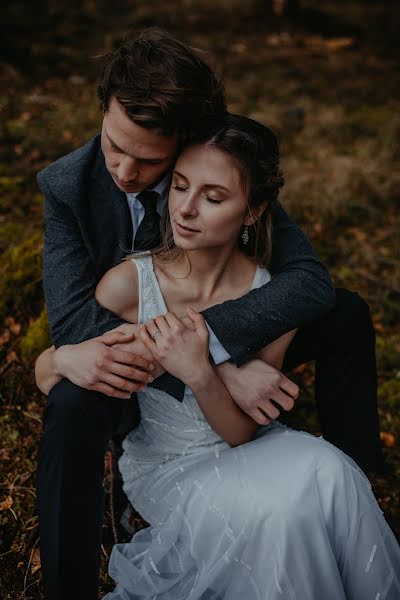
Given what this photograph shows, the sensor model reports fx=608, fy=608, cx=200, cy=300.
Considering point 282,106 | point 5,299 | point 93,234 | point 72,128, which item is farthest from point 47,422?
point 282,106

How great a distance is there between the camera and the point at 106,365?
86.9 inches

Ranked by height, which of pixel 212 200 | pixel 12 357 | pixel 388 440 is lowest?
pixel 388 440

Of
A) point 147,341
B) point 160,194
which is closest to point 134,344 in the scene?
point 147,341

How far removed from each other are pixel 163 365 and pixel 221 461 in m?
0.44

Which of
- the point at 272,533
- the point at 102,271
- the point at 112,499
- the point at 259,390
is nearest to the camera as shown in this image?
the point at 272,533

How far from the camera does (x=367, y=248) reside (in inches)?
207

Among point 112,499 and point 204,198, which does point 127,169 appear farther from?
point 112,499

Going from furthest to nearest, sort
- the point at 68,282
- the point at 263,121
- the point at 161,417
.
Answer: the point at 263,121, the point at 161,417, the point at 68,282

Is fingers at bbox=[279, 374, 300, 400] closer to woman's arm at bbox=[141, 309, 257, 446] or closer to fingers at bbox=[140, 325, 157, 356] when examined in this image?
woman's arm at bbox=[141, 309, 257, 446]

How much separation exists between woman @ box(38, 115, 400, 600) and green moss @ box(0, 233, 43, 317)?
4.45ft

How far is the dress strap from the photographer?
8.34 feet

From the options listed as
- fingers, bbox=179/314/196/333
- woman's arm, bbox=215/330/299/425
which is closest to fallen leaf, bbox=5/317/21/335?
fingers, bbox=179/314/196/333

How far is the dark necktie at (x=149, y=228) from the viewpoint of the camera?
2.74 meters

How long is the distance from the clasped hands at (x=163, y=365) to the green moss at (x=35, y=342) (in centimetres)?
122
